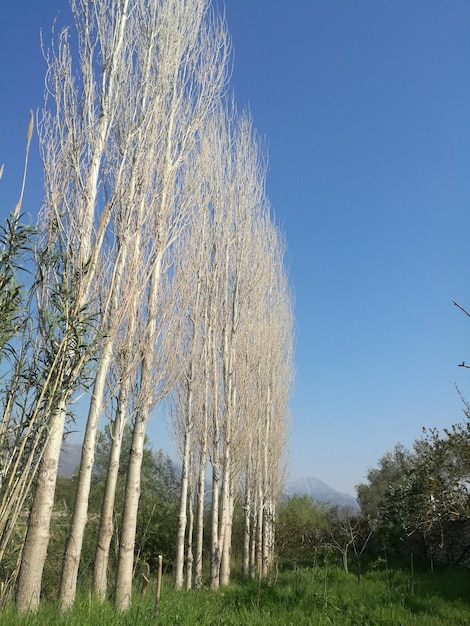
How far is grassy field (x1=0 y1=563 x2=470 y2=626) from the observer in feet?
17.9

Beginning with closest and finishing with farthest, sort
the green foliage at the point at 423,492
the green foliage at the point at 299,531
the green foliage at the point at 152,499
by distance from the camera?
the green foliage at the point at 423,492, the green foliage at the point at 152,499, the green foliage at the point at 299,531

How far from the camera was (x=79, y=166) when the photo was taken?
6926 mm

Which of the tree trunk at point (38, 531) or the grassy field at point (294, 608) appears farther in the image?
the grassy field at point (294, 608)

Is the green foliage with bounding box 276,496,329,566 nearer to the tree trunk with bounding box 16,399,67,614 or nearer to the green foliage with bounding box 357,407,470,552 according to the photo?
the green foliage with bounding box 357,407,470,552

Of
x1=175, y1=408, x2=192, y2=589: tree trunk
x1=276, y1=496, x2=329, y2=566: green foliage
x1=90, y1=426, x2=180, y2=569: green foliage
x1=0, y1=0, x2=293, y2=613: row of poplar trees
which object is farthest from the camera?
x1=276, y1=496, x2=329, y2=566: green foliage

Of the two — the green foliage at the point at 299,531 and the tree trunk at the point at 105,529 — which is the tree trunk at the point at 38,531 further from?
the green foliage at the point at 299,531

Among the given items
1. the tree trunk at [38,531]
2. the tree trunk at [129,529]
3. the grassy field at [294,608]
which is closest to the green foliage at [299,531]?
the grassy field at [294,608]

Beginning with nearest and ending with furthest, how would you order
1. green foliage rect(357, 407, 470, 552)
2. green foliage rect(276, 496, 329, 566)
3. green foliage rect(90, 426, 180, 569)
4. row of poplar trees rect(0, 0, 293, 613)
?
row of poplar trees rect(0, 0, 293, 613) < green foliage rect(357, 407, 470, 552) < green foliage rect(90, 426, 180, 569) < green foliage rect(276, 496, 329, 566)

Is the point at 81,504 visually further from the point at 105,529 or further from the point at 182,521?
the point at 182,521

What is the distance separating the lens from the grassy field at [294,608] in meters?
5.45

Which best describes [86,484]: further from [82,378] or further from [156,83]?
[156,83]

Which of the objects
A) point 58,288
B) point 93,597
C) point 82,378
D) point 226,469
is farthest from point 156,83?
point 226,469

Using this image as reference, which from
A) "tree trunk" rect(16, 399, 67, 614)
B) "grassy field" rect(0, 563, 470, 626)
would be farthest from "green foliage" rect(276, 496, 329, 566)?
"tree trunk" rect(16, 399, 67, 614)

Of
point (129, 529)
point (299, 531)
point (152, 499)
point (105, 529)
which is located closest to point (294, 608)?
point (129, 529)
